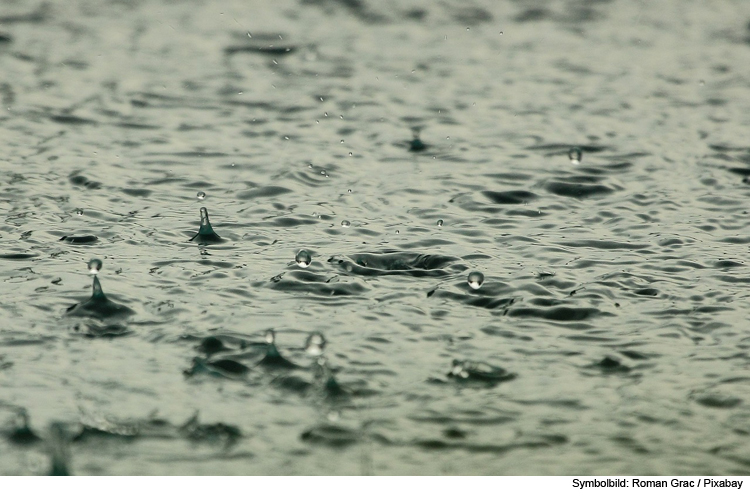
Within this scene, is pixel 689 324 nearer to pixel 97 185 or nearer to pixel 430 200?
pixel 430 200

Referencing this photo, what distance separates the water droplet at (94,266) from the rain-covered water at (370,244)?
1.4 inches

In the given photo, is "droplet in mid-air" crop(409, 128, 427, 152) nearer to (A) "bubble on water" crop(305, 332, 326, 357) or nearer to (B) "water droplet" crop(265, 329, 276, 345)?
(A) "bubble on water" crop(305, 332, 326, 357)

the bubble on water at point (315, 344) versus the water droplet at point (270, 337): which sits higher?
the water droplet at point (270, 337)

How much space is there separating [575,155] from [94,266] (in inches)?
145

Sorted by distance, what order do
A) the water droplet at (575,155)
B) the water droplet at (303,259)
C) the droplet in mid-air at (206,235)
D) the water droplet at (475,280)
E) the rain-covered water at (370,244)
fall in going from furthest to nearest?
the water droplet at (575,155) < the droplet in mid-air at (206,235) < the water droplet at (303,259) < the water droplet at (475,280) < the rain-covered water at (370,244)

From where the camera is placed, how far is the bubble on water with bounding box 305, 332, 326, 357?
4.91 metres

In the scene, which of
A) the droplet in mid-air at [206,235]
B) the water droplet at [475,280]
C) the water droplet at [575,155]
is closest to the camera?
the water droplet at [475,280]

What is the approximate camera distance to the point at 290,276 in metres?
5.79

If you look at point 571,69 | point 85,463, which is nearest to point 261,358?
point 85,463

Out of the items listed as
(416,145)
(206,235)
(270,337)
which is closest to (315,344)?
(270,337)

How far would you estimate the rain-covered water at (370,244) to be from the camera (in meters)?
4.32

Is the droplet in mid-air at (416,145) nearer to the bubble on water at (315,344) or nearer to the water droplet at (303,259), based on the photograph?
the water droplet at (303,259)

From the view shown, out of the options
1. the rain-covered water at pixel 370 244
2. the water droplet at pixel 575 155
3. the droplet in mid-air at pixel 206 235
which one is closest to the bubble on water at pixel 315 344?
the rain-covered water at pixel 370 244

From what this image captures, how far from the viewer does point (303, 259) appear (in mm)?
5941
